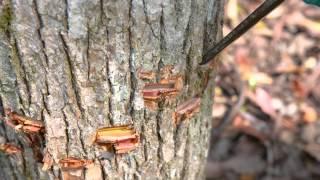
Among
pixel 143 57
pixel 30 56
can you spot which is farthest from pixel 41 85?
pixel 143 57

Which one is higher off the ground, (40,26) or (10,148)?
(40,26)

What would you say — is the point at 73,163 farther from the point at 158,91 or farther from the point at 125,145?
the point at 158,91

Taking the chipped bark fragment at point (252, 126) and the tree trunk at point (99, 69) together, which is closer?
the tree trunk at point (99, 69)

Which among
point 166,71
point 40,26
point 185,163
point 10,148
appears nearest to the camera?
point 40,26

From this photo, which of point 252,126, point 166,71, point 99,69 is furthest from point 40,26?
point 252,126

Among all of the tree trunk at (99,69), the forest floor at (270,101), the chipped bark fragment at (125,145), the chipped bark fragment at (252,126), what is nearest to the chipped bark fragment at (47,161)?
the tree trunk at (99,69)

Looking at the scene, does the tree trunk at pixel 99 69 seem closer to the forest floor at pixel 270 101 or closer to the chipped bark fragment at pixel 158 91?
the chipped bark fragment at pixel 158 91
